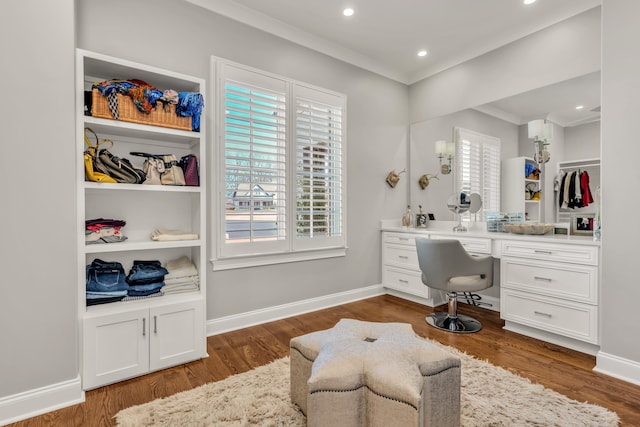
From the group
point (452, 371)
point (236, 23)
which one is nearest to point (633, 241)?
point (452, 371)

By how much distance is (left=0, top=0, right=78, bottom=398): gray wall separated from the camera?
175 cm

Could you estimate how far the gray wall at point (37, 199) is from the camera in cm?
175

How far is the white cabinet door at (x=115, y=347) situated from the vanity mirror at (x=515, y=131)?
355 cm

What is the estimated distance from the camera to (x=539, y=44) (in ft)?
10.4

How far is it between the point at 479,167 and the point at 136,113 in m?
3.55

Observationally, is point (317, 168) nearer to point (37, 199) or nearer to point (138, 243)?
point (138, 243)

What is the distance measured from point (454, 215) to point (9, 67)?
4.22 meters

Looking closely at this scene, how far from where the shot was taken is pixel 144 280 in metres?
2.31

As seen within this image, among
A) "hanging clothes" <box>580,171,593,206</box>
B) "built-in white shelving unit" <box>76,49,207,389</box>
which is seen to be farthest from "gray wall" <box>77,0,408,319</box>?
"hanging clothes" <box>580,171,593,206</box>

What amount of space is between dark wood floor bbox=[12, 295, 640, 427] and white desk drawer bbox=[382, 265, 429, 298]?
→ 12.5 inches

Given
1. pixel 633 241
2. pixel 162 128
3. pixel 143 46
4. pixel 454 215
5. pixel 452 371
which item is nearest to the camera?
pixel 452 371

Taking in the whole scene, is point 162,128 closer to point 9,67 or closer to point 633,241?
point 9,67

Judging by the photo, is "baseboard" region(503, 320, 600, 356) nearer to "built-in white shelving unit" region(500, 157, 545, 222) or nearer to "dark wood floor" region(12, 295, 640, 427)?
"dark wood floor" region(12, 295, 640, 427)

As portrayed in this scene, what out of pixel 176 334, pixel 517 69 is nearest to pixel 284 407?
pixel 176 334
